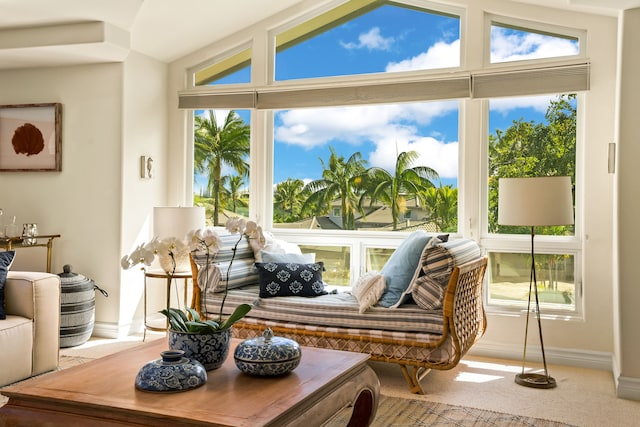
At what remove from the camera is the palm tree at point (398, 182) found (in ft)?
16.1

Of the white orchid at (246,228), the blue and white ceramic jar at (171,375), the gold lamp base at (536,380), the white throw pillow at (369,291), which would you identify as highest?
the white orchid at (246,228)

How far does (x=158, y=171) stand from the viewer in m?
5.50

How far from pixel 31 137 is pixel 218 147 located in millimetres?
1552

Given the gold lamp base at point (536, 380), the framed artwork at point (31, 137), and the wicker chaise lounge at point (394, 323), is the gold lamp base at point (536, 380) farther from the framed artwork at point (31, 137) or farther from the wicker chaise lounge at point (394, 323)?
the framed artwork at point (31, 137)

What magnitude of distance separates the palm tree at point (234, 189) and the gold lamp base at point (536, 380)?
2.71m

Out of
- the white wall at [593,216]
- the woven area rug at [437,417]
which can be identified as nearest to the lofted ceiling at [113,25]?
the white wall at [593,216]

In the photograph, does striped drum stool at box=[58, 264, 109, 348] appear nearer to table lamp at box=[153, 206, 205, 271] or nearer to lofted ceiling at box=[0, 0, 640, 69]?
table lamp at box=[153, 206, 205, 271]

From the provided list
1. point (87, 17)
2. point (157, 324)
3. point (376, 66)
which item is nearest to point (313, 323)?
point (157, 324)

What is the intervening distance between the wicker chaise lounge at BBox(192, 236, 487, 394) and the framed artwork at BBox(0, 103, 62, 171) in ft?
6.93

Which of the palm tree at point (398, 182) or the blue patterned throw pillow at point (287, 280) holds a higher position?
the palm tree at point (398, 182)

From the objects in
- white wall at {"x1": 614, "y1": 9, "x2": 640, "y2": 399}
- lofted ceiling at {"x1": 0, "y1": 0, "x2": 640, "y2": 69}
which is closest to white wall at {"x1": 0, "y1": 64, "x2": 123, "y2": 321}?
lofted ceiling at {"x1": 0, "y1": 0, "x2": 640, "y2": 69}

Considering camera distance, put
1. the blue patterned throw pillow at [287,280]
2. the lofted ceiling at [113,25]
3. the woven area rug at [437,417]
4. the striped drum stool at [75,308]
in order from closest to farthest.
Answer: the woven area rug at [437,417] → the blue patterned throw pillow at [287,280] → the lofted ceiling at [113,25] → the striped drum stool at [75,308]

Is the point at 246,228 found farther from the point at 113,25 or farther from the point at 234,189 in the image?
the point at 234,189

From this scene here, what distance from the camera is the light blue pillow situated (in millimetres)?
3918
